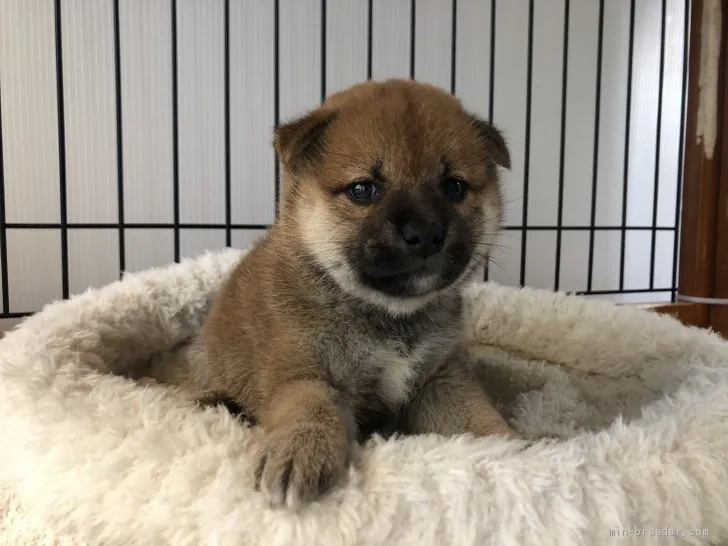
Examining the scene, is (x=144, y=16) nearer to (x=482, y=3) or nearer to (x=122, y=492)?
(x=482, y=3)

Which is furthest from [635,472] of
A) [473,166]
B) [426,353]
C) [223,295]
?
[223,295]

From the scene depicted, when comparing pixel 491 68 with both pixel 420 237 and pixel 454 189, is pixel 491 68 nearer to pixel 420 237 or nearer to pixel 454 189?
pixel 454 189

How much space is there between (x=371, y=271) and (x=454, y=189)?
226 millimetres

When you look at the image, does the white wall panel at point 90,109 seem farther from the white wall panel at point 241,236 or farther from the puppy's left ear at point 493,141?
the puppy's left ear at point 493,141

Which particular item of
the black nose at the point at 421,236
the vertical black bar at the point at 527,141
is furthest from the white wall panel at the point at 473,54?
the black nose at the point at 421,236

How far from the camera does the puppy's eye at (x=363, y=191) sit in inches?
39.5

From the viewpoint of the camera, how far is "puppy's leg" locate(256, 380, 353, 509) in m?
0.75

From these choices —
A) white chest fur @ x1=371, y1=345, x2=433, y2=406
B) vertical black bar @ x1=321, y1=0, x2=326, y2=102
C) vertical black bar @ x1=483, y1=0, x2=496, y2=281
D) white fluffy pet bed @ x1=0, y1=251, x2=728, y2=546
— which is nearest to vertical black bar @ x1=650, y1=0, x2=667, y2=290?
vertical black bar @ x1=483, y1=0, x2=496, y2=281

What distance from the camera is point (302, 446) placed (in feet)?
2.61

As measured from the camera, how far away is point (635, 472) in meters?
0.81

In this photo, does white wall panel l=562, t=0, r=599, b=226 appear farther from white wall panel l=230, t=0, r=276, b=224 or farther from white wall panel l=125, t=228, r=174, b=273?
white wall panel l=125, t=228, r=174, b=273

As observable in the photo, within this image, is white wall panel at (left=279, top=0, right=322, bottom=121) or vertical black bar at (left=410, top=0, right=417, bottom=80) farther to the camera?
vertical black bar at (left=410, top=0, right=417, bottom=80)

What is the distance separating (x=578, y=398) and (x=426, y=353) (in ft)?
1.79

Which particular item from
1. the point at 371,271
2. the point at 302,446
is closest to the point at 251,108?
the point at 371,271
